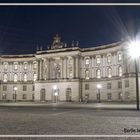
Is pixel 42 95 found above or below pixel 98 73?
below

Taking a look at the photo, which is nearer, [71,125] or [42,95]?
[71,125]

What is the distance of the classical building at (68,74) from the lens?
77312 millimetres

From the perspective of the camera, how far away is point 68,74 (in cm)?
8556

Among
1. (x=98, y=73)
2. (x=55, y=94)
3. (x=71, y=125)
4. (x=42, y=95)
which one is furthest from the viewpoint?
(x=42, y=95)

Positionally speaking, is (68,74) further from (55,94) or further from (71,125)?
(71,125)

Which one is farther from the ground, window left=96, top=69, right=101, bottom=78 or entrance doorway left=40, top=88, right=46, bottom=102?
window left=96, top=69, right=101, bottom=78

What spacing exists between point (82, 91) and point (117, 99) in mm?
14663

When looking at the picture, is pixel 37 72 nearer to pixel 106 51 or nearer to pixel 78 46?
pixel 78 46

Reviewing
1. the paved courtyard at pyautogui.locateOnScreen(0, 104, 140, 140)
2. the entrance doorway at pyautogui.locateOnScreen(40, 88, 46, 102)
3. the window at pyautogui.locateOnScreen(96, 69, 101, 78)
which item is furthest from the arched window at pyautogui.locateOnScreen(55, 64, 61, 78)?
the paved courtyard at pyautogui.locateOnScreen(0, 104, 140, 140)

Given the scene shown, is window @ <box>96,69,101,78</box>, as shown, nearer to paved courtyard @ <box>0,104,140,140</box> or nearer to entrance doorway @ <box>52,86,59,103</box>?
entrance doorway @ <box>52,86,59,103</box>

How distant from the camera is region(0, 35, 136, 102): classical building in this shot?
3044 inches

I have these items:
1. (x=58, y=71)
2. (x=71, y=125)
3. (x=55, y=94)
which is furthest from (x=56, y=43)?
(x=71, y=125)

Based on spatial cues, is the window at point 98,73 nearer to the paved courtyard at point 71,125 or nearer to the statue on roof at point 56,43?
the statue on roof at point 56,43

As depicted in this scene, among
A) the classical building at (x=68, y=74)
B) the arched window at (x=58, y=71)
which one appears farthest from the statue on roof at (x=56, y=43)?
the arched window at (x=58, y=71)
